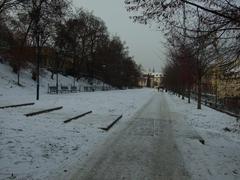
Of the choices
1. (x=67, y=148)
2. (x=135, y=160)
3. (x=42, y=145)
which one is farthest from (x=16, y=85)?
(x=135, y=160)

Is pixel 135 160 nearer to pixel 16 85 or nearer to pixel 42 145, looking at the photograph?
pixel 42 145

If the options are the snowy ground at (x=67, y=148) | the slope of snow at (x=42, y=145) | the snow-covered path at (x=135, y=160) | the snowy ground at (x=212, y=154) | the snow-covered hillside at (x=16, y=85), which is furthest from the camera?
the snow-covered hillside at (x=16, y=85)

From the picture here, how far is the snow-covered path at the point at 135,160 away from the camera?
7605 millimetres

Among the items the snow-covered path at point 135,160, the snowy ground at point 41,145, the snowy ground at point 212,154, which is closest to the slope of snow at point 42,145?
the snowy ground at point 41,145

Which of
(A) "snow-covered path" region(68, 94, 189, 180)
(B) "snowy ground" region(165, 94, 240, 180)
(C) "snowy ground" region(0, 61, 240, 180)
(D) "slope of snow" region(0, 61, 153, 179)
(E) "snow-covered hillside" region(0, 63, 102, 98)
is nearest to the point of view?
(A) "snow-covered path" region(68, 94, 189, 180)

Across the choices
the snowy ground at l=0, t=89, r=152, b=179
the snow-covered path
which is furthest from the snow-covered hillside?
the snow-covered path

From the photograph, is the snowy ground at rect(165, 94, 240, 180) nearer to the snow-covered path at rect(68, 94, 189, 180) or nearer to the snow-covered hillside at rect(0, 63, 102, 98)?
the snow-covered path at rect(68, 94, 189, 180)

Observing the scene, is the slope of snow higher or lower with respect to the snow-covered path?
higher

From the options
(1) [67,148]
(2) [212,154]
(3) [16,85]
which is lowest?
(2) [212,154]

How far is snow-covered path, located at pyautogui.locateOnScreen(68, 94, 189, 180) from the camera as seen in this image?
7.61 metres

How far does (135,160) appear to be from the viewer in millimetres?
9078

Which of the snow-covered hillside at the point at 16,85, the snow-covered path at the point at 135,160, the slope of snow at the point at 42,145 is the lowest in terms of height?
the snow-covered path at the point at 135,160

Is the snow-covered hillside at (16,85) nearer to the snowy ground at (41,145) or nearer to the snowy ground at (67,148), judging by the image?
the snowy ground at (41,145)

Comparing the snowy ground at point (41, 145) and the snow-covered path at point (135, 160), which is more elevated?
the snowy ground at point (41, 145)
